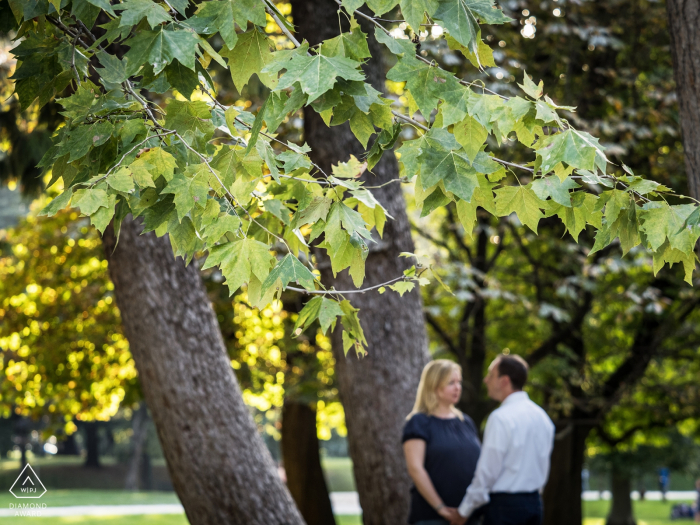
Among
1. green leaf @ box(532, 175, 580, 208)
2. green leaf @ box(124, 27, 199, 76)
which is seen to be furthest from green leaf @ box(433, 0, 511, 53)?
green leaf @ box(124, 27, 199, 76)

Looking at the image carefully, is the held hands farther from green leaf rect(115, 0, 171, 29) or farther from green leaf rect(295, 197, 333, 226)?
green leaf rect(115, 0, 171, 29)

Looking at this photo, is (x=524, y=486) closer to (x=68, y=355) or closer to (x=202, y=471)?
(x=202, y=471)

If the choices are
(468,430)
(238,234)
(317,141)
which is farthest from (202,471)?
(238,234)

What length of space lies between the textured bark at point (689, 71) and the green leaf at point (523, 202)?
5.05 ft

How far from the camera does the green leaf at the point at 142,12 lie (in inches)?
70.7

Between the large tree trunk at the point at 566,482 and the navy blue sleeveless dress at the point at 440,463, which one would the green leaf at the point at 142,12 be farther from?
the large tree trunk at the point at 566,482

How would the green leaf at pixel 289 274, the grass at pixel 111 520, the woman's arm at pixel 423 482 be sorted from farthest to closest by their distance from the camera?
the grass at pixel 111 520, the woman's arm at pixel 423 482, the green leaf at pixel 289 274

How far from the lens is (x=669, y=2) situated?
3.40 m

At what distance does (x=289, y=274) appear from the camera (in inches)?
79.2

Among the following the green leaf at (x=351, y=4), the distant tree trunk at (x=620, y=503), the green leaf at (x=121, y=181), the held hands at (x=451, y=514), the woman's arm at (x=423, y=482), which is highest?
the green leaf at (x=351, y=4)

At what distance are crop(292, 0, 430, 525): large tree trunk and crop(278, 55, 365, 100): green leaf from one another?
2986 mm

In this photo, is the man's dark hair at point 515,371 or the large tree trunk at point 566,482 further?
the large tree trunk at point 566,482

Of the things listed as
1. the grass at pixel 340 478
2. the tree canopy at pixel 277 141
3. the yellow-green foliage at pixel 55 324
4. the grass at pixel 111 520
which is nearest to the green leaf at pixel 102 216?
the tree canopy at pixel 277 141

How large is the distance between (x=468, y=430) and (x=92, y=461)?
31391 mm
